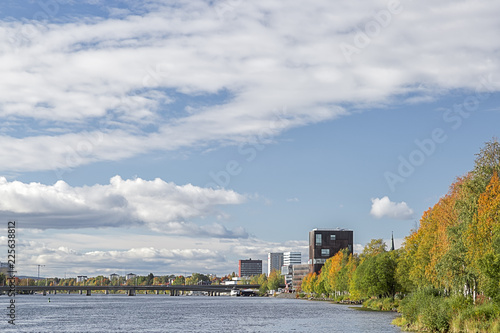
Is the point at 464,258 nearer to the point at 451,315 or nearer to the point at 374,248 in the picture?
the point at 451,315

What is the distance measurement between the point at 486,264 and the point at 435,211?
142 feet

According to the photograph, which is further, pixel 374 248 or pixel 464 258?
pixel 374 248

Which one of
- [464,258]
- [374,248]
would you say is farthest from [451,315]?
[374,248]

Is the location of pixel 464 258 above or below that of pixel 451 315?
above

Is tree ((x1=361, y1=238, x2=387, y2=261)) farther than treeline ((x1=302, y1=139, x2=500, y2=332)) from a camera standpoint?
Yes

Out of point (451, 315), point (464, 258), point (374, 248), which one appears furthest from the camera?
point (374, 248)

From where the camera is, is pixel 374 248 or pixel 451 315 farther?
pixel 374 248

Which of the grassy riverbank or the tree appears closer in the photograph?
the grassy riverbank

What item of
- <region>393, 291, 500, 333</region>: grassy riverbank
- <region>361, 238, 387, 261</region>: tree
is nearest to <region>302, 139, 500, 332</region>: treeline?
<region>393, 291, 500, 333</region>: grassy riverbank

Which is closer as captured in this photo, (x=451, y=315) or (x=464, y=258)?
(x=451, y=315)

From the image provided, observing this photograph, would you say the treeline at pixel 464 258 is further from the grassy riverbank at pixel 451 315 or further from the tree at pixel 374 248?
the tree at pixel 374 248

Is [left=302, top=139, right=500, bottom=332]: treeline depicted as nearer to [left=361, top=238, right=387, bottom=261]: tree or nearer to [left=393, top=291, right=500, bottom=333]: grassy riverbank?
[left=393, top=291, right=500, bottom=333]: grassy riverbank

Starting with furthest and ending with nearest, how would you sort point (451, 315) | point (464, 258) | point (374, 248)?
point (374, 248), point (464, 258), point (451, 315)

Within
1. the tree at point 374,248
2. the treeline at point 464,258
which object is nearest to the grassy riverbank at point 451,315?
the treeline at point 464,258
